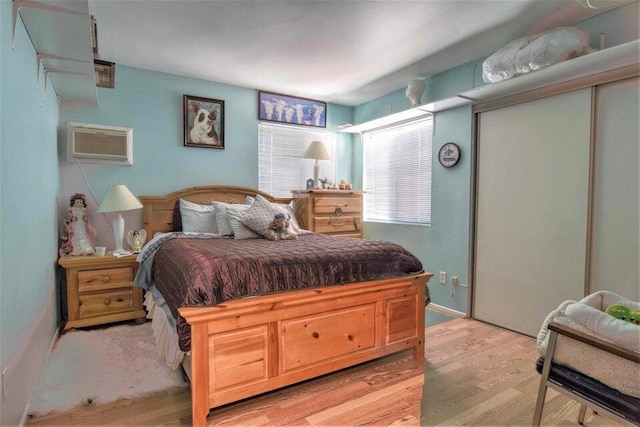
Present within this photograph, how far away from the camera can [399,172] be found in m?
4.16

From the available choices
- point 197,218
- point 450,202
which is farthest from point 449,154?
point 197,218

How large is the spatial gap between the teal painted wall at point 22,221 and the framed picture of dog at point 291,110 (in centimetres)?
213

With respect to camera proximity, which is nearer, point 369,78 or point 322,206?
point 369,78

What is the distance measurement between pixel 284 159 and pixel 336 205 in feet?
3.06

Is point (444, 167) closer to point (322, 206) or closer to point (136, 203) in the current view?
point (322, 206)

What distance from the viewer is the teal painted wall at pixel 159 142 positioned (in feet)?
10.8

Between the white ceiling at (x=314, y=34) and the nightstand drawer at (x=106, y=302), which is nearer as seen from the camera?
the white ceiling at (x=314, y=34)

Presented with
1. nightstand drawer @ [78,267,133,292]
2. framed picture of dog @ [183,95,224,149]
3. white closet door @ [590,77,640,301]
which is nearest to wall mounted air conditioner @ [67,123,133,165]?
framed picture of dog @ [183,95,224,149]

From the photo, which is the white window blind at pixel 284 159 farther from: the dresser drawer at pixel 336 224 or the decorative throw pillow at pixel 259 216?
the decorative throw pillow at pixel 259 216

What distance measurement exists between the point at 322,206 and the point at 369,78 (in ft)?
4.90

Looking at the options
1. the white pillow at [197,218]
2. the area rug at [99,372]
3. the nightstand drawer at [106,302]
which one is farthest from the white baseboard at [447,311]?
the nightstand drawer at [106,302]

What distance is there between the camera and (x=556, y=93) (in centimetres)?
265

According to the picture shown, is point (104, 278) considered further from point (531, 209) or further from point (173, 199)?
point (531, 209)

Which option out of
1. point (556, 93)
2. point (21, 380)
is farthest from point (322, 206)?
point (21, 380)
